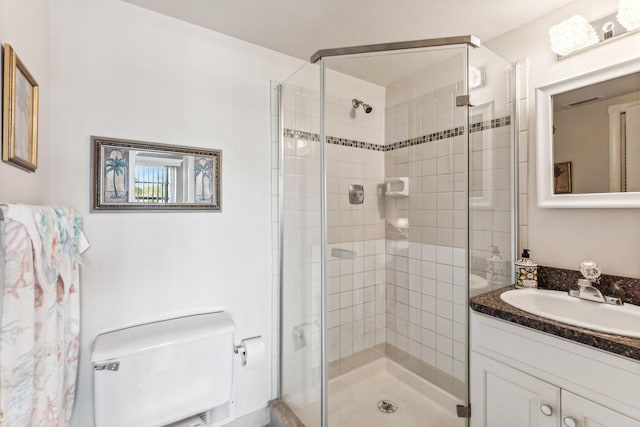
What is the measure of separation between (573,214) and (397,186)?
2.87 ft

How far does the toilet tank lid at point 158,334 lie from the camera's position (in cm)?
127

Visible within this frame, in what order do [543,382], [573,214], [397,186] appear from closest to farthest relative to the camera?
[543,382] → [573,214] → [397,186]

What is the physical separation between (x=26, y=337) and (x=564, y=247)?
6.81ft

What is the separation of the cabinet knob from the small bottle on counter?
23.6 inches

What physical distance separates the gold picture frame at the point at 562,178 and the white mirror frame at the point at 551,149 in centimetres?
2

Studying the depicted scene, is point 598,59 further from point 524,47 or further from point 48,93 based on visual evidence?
point 48,93

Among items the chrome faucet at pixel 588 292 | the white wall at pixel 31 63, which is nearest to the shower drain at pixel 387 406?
the chrome faucet at pixel 588 292

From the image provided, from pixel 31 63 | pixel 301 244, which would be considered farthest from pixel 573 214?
pixel 31 63

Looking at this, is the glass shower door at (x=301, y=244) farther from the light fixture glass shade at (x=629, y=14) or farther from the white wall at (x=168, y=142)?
the light fixture glass shade at (x=629, y=14)

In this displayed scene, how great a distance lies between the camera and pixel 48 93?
1.26m

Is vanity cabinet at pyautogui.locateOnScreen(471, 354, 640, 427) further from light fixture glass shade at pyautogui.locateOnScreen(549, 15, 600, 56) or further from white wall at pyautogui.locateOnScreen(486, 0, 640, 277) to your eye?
light fixture glass shade at pyautogui.locateOnScreen(549, 15, 600, 56)

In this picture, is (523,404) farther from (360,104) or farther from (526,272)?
(360,104)

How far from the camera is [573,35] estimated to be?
4.52ft

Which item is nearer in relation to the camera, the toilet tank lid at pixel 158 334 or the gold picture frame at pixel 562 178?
the toilet tank lid at pixel 158 334
